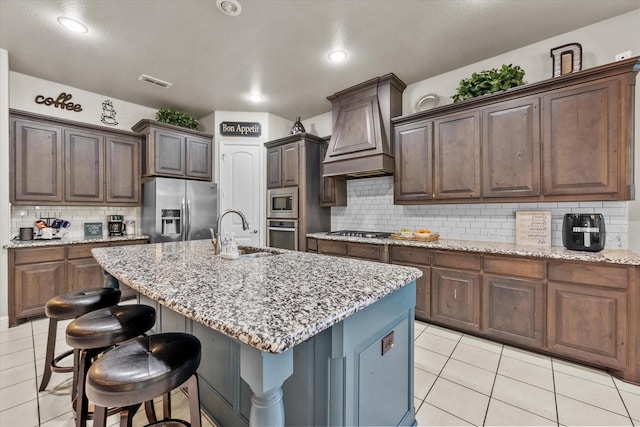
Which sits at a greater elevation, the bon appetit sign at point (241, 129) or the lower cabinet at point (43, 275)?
the bon appetit sign at point (241, 129)

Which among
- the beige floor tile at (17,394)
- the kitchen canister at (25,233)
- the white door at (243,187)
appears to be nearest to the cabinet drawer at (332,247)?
the white door at (243,187)

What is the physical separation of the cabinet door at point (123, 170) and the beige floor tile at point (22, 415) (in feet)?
8.71

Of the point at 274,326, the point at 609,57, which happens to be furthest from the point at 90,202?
the point at 609,57

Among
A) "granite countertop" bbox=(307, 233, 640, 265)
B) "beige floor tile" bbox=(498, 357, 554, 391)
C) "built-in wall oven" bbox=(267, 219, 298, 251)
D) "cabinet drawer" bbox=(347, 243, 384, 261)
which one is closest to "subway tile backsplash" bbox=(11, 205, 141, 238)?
"built-in wall oven" bbox=(267, 219, 298, 251)

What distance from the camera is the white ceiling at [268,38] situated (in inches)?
89.4

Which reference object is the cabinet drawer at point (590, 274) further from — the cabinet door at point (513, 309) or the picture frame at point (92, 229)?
the picture frame at point (92, 229)

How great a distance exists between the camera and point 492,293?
8.18 feet

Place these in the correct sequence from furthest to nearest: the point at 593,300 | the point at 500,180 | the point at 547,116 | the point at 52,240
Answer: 1. the point at 52,240
2. the point at 500,180
3. the point at 547,116
4. the point at 593,300

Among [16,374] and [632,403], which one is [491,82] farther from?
[16,374]

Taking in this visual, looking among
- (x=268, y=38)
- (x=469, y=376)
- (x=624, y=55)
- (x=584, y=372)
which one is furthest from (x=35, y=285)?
(x=624, y=55)

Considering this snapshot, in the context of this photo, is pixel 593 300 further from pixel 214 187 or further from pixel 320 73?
pixel 214 187

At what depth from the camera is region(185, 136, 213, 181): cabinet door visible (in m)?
4.22

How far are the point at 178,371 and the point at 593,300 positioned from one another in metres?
2.72

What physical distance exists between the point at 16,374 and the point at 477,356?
356 centimetres
